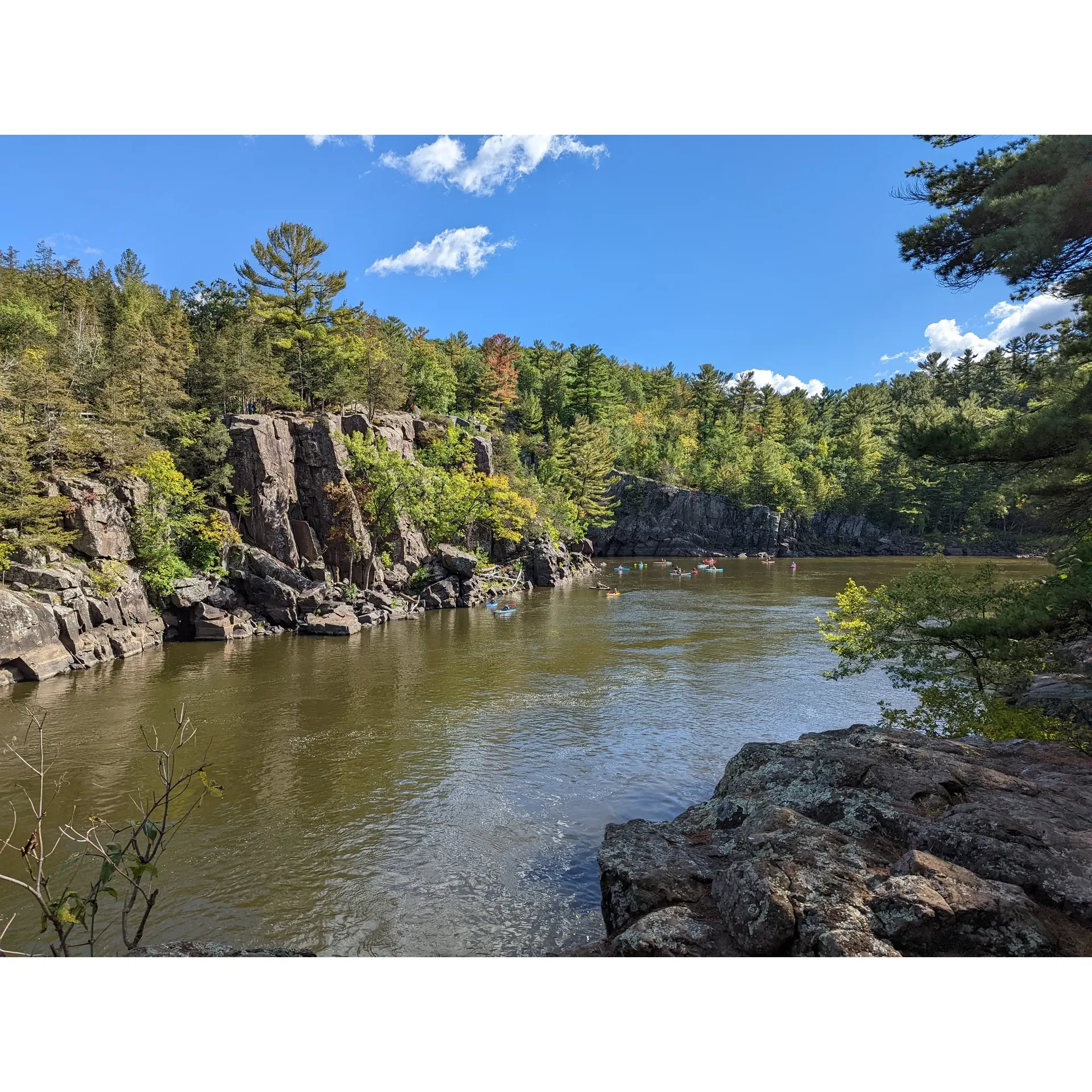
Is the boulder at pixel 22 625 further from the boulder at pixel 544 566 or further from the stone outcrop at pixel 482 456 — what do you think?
the boulder at pixel 544 566

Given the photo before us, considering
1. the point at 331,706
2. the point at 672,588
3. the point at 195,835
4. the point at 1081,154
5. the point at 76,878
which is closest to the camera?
the point at 1081,154

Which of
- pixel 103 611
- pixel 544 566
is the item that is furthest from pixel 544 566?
pixel 103 611

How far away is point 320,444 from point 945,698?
30442 millimetres

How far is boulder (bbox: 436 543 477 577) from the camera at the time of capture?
1422 inches

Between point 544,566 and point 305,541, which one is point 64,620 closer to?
point 305,541

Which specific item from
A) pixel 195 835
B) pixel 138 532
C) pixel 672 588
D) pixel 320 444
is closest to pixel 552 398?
pixel 672 588

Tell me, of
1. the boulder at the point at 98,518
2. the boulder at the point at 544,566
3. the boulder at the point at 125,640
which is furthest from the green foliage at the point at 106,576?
the boulder at the point at 544,566

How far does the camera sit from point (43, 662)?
19.3 meters

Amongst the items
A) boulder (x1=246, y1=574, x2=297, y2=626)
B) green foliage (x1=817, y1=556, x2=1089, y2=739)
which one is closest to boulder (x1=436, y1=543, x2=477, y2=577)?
boulder (x1=246, y1=574, x2=297, y2=626)

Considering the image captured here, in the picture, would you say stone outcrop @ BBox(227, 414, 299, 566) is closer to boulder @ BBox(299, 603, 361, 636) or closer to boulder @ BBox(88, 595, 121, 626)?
boulder @ BBox(299, 603, 361, 636)

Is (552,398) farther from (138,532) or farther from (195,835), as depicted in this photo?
(195,835)

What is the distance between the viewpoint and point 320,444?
33469 mm

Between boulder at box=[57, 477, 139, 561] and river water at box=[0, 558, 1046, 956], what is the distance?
4669 millimetres

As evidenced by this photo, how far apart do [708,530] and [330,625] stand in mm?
55417
